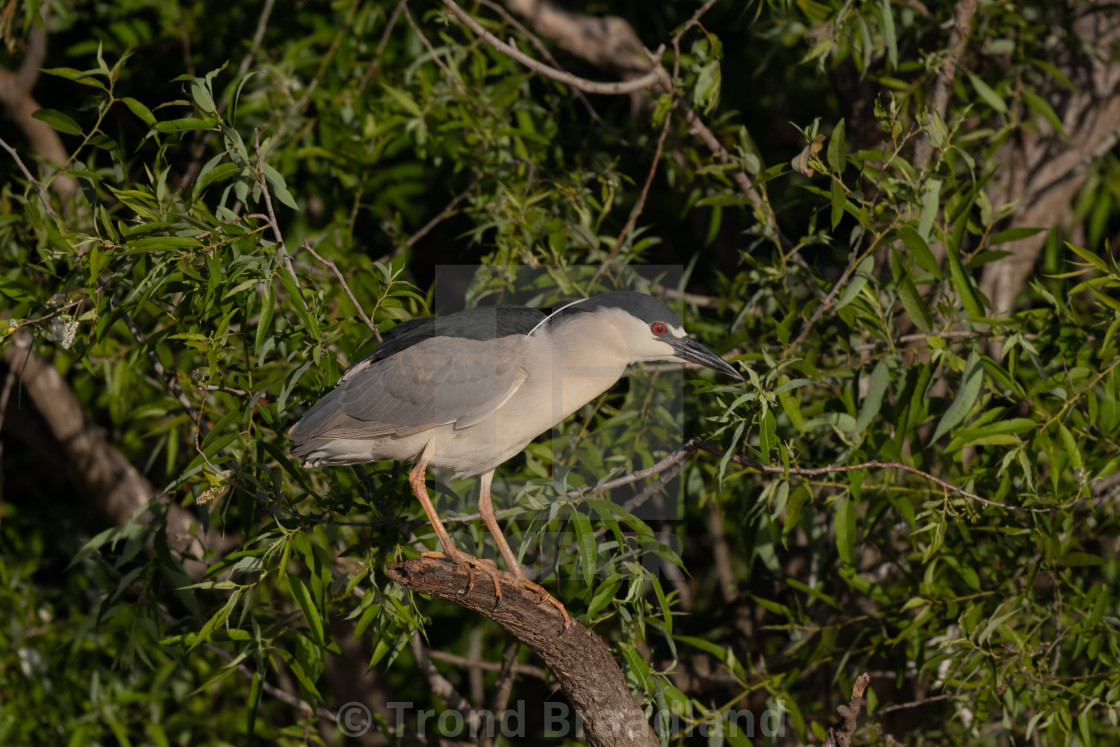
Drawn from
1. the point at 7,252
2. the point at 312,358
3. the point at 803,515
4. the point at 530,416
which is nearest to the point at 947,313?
the point at 803,515

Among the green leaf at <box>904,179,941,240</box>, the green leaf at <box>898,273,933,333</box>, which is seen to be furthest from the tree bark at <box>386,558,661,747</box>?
the green leaf at <box>904,179,941,240</box>

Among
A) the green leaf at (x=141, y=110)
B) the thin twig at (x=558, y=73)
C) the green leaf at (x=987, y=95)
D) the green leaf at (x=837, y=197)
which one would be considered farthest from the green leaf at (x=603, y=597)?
the green leaf at (x=987, y=95)

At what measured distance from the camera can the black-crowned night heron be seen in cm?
215

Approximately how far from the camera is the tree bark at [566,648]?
2025 millimetres

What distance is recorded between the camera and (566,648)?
6.87 feet

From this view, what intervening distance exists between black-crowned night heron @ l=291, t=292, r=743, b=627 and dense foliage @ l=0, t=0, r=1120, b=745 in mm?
103

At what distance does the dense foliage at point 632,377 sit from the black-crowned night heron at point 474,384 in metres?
0.10

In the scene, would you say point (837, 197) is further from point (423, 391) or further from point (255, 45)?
point (255, 45)

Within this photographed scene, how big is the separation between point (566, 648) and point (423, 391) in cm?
65

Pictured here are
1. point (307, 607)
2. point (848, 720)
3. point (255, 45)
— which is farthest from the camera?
point (255, 45)

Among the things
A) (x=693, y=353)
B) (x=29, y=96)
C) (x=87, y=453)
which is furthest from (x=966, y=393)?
(x=29, y=96)

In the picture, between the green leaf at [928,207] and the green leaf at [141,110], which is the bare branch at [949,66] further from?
the green leaf at [141,110]

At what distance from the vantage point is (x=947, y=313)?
228cm

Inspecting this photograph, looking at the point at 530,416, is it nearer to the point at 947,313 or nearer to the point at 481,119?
the point at 947,313
